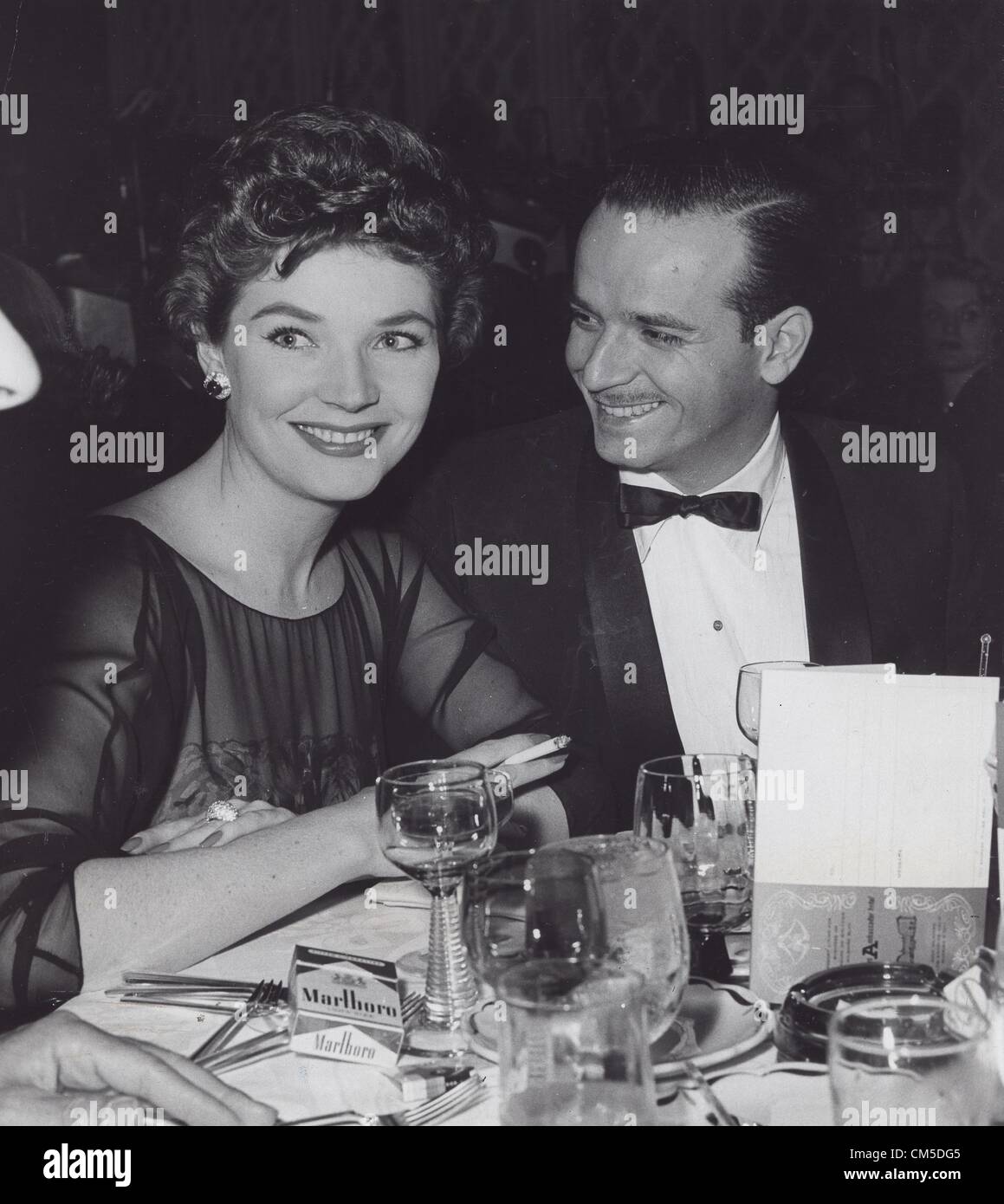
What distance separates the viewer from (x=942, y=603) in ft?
6.84

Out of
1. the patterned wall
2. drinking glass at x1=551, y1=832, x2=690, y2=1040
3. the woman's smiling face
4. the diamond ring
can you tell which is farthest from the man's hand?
the patterned wall

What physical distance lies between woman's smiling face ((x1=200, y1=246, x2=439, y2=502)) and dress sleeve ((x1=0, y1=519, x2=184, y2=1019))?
0.29 meters

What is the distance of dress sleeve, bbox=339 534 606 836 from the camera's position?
2.04m

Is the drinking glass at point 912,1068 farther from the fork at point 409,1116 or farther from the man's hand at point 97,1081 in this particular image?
the man's hand at point 97,1081

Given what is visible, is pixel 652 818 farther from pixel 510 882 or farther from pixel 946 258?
pixel 946 258

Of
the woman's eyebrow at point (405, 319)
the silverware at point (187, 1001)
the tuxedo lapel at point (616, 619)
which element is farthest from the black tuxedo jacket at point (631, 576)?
the silverware at point (187, 1001)

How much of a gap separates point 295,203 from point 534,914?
124cm

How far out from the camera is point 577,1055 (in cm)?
98

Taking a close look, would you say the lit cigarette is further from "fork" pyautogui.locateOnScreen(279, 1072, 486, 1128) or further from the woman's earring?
"fork" pyautogui.locateOnScreen(279, 1072, 486, 1128)

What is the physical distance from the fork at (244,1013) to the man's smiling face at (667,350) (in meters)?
1.08

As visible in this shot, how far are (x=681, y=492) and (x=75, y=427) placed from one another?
103 centimetres

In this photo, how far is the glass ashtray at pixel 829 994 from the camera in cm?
115
